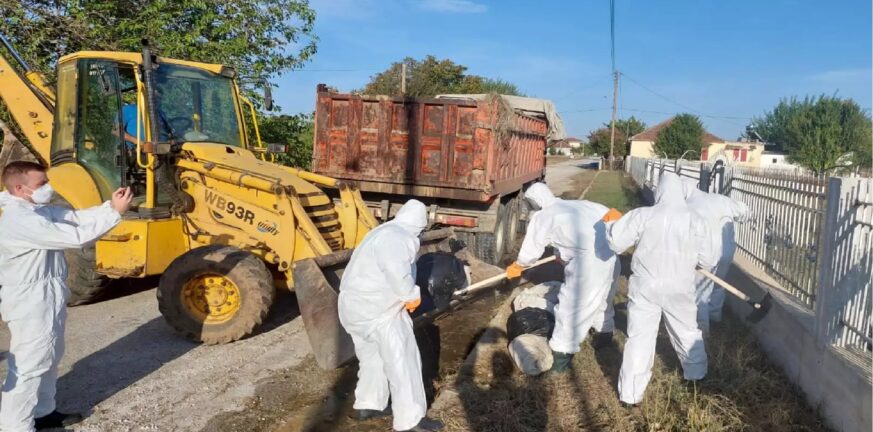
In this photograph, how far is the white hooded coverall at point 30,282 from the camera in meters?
3.69

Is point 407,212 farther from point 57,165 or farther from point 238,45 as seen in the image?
point 238,45

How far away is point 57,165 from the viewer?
659cm

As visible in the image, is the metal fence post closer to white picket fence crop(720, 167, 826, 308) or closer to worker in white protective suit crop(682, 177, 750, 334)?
white picket fence crop(720, 167, 826, 308)

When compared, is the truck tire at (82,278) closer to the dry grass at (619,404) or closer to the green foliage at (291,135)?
the dry grass at (619,404)

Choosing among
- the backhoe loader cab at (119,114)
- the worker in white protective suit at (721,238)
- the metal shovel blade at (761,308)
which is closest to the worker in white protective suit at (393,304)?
Result: the metal shovel blade at (761,308)

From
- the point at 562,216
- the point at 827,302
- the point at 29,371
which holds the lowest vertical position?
the point at 29,371

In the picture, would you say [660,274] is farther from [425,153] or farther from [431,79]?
[431,79]

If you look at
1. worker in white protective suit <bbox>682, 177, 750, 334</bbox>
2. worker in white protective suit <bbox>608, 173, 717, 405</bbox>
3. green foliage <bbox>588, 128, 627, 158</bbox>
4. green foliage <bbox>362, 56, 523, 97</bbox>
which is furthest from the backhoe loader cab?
green foliage <bbox>588, 128, 627, 158</bbox>

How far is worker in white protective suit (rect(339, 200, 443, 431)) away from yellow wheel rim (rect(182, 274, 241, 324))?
1950 millimetres

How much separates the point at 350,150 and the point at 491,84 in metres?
35.6

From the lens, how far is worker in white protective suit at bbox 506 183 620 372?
5.29 metres

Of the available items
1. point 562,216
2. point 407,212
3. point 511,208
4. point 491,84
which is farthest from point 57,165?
point 491,84

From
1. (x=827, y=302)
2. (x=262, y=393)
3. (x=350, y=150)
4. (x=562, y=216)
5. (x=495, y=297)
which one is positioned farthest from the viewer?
(x=350, y=150)

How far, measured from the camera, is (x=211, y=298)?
5.75 m
